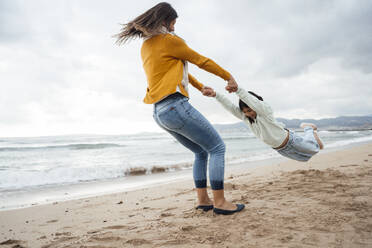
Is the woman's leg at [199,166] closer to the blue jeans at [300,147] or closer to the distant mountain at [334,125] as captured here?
the blue jeans at [300,147]

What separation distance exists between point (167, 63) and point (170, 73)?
10 centimetres

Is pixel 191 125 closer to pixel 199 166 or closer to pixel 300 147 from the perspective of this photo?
pixel 199 166

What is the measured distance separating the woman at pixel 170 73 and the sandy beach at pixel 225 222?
1.79ft

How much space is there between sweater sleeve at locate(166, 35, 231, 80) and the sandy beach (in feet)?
4.94

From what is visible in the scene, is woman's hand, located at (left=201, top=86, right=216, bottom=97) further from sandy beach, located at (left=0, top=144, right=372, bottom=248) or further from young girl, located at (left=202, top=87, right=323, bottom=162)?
sandy beach, located at (left=0, top=144, right=372, bottom=248)

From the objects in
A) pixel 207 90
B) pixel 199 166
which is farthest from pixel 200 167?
pixel 207 90

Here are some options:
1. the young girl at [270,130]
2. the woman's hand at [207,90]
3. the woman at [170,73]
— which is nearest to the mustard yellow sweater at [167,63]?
the woman at [170,73]

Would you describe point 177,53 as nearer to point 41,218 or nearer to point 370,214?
point 370,214

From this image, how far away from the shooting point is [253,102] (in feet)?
9.97

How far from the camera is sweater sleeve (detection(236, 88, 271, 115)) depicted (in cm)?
293

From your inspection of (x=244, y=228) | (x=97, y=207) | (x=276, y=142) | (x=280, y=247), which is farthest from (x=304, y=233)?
(x=97, y=207)

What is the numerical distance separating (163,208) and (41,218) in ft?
5.76

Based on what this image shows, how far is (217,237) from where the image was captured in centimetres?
195

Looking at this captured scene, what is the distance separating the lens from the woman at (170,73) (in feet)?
7.24
